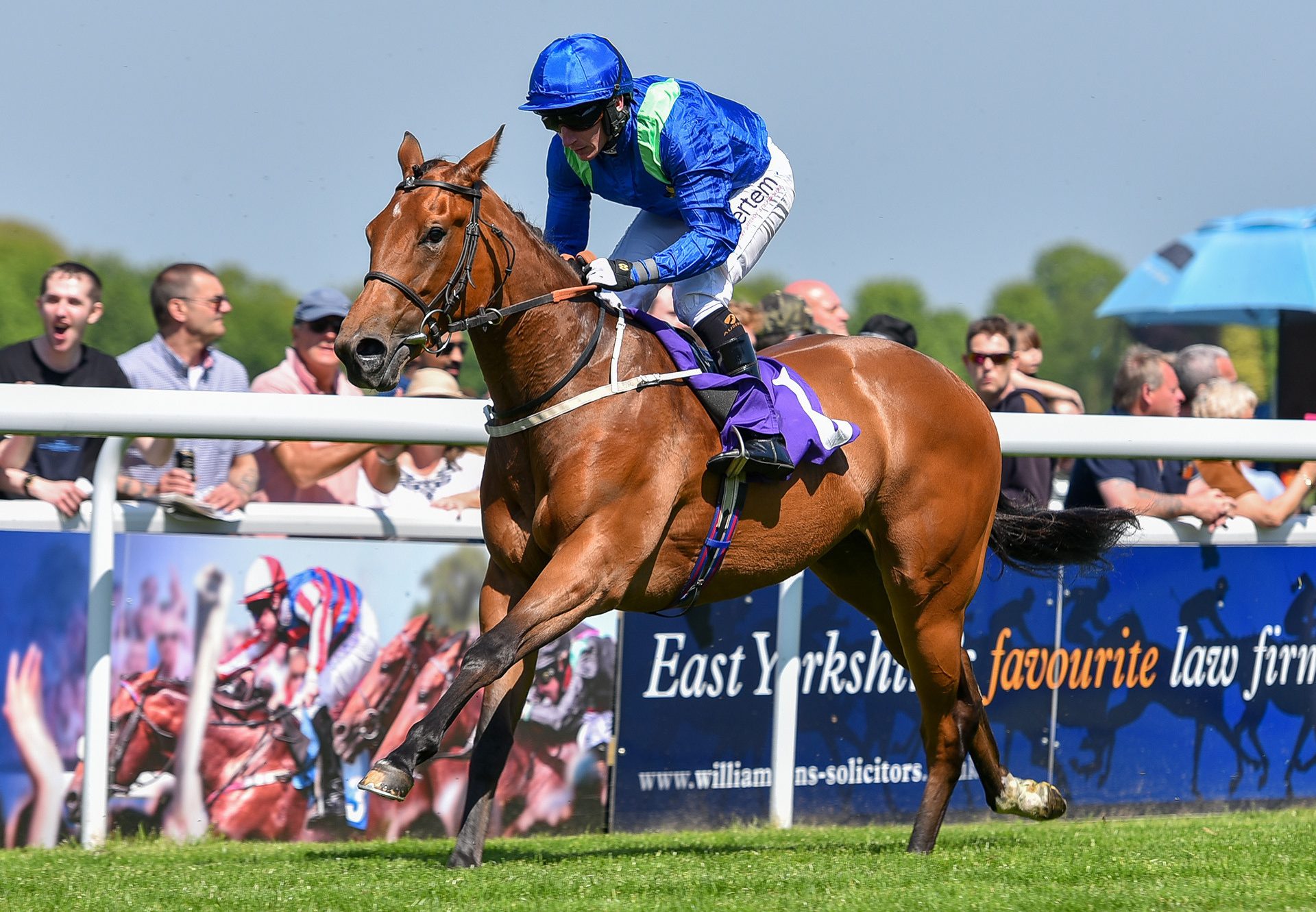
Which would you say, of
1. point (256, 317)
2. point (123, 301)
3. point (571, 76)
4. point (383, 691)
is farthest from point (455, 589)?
point (256, 317)

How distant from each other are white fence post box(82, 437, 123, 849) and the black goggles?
153 cm

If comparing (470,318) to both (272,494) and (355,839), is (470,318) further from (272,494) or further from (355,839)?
(355,839)

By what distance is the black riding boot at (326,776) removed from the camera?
15.8 feet

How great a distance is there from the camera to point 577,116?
404cm

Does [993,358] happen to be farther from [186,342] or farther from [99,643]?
[99,643]

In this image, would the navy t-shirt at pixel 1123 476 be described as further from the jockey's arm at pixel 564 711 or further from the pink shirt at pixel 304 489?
the pink shirt at pixel 304 489

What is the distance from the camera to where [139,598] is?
15.3 feet

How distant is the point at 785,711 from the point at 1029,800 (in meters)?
0.83

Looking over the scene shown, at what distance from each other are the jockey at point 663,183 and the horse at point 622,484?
161mm

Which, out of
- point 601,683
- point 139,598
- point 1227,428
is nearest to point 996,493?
point 1227,428

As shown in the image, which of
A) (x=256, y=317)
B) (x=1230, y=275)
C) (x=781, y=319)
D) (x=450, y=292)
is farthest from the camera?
(x=256, y=317)

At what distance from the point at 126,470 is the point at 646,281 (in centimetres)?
178

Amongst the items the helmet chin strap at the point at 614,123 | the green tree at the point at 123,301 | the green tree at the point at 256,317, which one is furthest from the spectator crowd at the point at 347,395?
the green tree at the point at 256,317

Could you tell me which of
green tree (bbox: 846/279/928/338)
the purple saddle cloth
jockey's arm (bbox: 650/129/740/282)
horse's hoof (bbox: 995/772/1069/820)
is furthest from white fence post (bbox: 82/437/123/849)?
green tree (bbox: 846/279/928/338)
